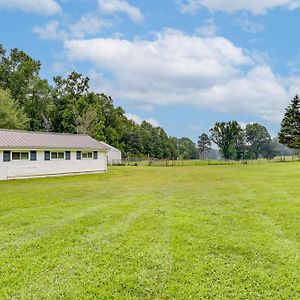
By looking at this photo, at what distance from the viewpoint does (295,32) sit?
64.4 ft

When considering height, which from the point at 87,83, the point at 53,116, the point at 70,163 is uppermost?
the point at 87,83

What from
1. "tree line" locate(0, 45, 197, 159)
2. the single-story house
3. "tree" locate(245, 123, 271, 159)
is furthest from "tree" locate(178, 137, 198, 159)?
the single-story house

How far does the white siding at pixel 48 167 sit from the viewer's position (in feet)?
68.7

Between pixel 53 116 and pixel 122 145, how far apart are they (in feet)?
57.4

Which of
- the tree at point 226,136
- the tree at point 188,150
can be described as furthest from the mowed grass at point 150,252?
the tree at point 188,150

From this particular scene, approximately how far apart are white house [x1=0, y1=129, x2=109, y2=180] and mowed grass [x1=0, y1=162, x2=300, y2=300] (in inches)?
487

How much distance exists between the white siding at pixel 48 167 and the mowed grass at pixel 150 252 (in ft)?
40.2

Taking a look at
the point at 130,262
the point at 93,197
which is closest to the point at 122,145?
the point at 93,197

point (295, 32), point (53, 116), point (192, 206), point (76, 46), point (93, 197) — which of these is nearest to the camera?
point (192, 206)

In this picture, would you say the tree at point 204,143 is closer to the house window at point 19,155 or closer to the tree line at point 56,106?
the tree line at point 56,106

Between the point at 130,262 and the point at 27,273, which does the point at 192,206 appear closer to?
the point at 130,262

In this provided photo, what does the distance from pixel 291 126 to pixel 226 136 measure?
104ft

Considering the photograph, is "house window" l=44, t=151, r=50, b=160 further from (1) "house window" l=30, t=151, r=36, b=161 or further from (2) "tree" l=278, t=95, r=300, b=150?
(2) "tree" l=278, t=95, r=300, b=150

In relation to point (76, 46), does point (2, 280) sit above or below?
below
